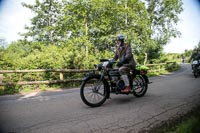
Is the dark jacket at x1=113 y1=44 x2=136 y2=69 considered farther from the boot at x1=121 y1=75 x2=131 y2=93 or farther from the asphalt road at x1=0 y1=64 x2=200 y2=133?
the asphalt road at x1=0 y1=64 x2=200 y2=133

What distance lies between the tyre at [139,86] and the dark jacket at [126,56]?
463 millimetres

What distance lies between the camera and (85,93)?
16.2ft

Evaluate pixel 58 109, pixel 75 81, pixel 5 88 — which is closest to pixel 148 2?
pixel 58 109

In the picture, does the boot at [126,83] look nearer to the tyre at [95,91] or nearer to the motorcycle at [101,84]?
the motorcycle at [101,84]

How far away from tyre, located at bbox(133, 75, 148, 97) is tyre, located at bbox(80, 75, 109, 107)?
103cm

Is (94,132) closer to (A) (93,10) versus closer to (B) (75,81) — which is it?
(B) (75,81)

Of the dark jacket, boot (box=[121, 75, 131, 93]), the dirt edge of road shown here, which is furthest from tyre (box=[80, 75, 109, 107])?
the dirt edge of road

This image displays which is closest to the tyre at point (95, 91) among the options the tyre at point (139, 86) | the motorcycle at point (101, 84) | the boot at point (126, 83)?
the motorcycle at point (101, 84)

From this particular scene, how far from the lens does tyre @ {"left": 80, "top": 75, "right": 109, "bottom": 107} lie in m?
4.88

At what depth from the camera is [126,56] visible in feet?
17.4

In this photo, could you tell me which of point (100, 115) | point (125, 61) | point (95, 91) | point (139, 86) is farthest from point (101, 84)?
point (139, 86)

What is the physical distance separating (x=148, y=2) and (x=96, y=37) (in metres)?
19.3

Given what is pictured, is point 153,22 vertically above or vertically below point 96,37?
below

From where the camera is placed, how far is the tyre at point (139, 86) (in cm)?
571
